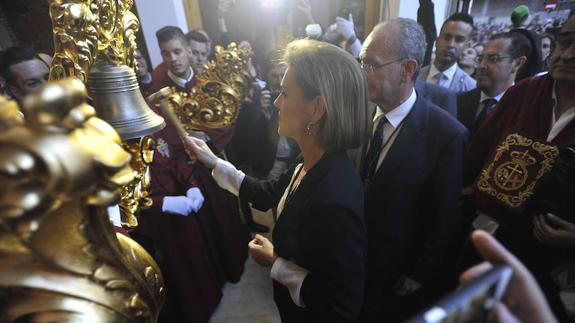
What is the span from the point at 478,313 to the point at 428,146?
3.81 feet

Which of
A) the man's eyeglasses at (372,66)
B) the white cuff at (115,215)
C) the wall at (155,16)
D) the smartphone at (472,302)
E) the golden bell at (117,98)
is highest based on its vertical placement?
the wall at (155,16)

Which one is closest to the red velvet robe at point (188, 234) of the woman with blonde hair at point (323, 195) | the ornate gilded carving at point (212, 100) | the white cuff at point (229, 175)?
the ornate gilded carving at point (212, 100)

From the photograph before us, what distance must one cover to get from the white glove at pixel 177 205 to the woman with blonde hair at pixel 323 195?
0.78 metres

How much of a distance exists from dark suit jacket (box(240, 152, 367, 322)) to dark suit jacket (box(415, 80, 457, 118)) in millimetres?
1294

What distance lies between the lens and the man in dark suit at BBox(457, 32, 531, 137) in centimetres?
205

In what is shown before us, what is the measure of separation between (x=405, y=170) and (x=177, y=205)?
1.31 m

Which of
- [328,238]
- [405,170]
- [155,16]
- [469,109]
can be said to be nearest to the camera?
[328,238]

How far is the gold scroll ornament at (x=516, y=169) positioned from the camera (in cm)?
116

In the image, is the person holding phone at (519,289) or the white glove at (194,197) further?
the white glove at (194,197)

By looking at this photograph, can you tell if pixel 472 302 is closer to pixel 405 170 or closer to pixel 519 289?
pixel 519 289

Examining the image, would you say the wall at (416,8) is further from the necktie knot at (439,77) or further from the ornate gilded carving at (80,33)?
the ornate gilded carving at (80,33)

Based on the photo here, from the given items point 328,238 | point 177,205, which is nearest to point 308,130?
point 328,238

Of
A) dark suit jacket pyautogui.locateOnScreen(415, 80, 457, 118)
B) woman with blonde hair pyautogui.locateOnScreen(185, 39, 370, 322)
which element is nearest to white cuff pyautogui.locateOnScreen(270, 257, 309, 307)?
woman with blonde hair pyautogui.locateOnScreen(185, 39, 370, 322)

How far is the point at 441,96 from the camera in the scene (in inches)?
78.2
